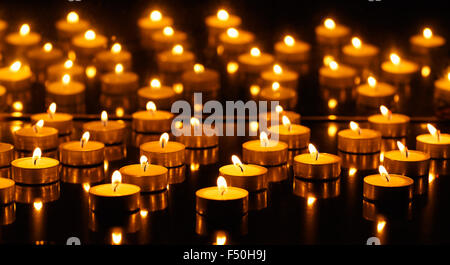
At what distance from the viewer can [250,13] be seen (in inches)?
190

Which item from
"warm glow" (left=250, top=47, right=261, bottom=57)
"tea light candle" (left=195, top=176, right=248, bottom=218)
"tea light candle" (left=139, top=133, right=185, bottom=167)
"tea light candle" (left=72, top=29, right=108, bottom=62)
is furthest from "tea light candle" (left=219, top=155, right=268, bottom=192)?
"tea light candle" (left=72, top=29, right=108, bottom=62)

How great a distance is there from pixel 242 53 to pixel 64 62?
0.76m

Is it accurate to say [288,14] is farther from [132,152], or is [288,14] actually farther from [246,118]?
[132,152]

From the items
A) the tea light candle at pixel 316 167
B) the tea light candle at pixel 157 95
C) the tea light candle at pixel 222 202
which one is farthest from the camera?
the tea light candle at pixel 157 95

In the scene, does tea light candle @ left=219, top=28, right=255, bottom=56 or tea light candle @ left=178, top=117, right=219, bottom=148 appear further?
tea light candle @ left=219, top=28, right=255, bottom=56

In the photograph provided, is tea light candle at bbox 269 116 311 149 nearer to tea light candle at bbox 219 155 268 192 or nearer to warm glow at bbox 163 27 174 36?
tea light candle at bbox 219 155 268 192

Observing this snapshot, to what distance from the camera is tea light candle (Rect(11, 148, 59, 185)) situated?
3.20 metres

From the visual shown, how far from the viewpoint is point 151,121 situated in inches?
150

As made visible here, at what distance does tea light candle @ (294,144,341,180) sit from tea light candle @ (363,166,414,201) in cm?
16

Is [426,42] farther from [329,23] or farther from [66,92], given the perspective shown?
[66,92]

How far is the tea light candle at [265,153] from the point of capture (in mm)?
3400

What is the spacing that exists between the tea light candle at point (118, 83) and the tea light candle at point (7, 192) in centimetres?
127

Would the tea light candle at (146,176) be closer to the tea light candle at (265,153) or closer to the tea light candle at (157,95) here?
the tea light candle at (265,153)

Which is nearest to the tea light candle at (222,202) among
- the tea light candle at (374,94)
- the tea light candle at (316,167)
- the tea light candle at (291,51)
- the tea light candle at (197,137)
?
the tea light candle at (316,167)
